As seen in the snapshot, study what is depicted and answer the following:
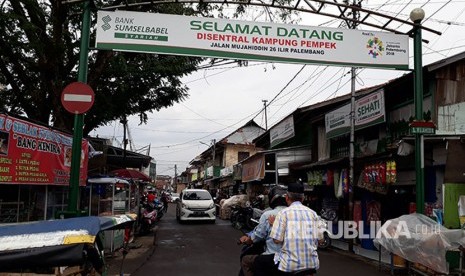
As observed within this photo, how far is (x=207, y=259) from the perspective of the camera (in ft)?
39.0

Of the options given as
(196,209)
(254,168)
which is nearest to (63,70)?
(196,209)

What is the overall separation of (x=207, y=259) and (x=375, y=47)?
7.00 metres

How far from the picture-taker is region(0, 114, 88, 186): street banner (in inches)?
272

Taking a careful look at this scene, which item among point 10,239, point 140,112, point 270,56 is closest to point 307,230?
point 10,239

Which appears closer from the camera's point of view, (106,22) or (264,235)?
(264,235)

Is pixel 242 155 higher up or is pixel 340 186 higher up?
pixel 242 155

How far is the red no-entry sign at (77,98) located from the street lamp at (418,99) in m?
5.85

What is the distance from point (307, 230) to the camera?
15.0 ft

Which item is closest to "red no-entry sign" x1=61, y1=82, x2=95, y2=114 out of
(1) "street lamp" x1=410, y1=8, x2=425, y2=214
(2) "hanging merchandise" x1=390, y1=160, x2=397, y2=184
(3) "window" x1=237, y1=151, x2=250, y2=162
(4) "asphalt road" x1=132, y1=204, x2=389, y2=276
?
(4) "asphalt road" x1=132, y1=204, x2=389, y2=276

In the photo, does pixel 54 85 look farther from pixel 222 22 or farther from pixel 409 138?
pixel 409 138

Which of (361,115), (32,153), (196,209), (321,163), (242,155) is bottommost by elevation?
(196,209)

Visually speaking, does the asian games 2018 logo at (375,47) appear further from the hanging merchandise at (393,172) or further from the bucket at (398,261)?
the bucket at (398,261)

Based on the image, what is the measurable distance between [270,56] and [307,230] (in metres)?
4.09

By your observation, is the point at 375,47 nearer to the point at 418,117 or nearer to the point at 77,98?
the point at 418,117
